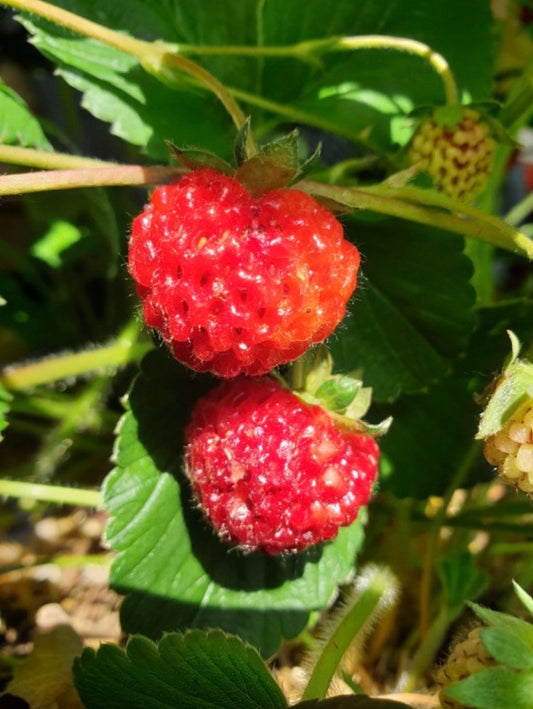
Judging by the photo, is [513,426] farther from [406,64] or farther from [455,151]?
[406,64]

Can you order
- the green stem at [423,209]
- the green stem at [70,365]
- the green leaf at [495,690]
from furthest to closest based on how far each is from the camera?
the green stem at [70,365] < the green stem at [423,209] < the green leaf at [495,690]

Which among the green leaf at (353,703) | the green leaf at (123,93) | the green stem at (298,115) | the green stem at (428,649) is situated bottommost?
the green stem at (428,649)

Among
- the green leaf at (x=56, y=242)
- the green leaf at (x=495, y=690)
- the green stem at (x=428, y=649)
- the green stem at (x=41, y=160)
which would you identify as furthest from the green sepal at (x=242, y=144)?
the green leaf at (x=56, y=242)

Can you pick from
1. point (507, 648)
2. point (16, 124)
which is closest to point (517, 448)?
point (507, 648)

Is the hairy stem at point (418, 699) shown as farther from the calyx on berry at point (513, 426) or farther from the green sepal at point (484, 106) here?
the green sepal at point (484, 106)

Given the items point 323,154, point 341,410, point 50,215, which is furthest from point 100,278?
point 341,410

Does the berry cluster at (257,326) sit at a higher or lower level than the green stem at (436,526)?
Result: higher
